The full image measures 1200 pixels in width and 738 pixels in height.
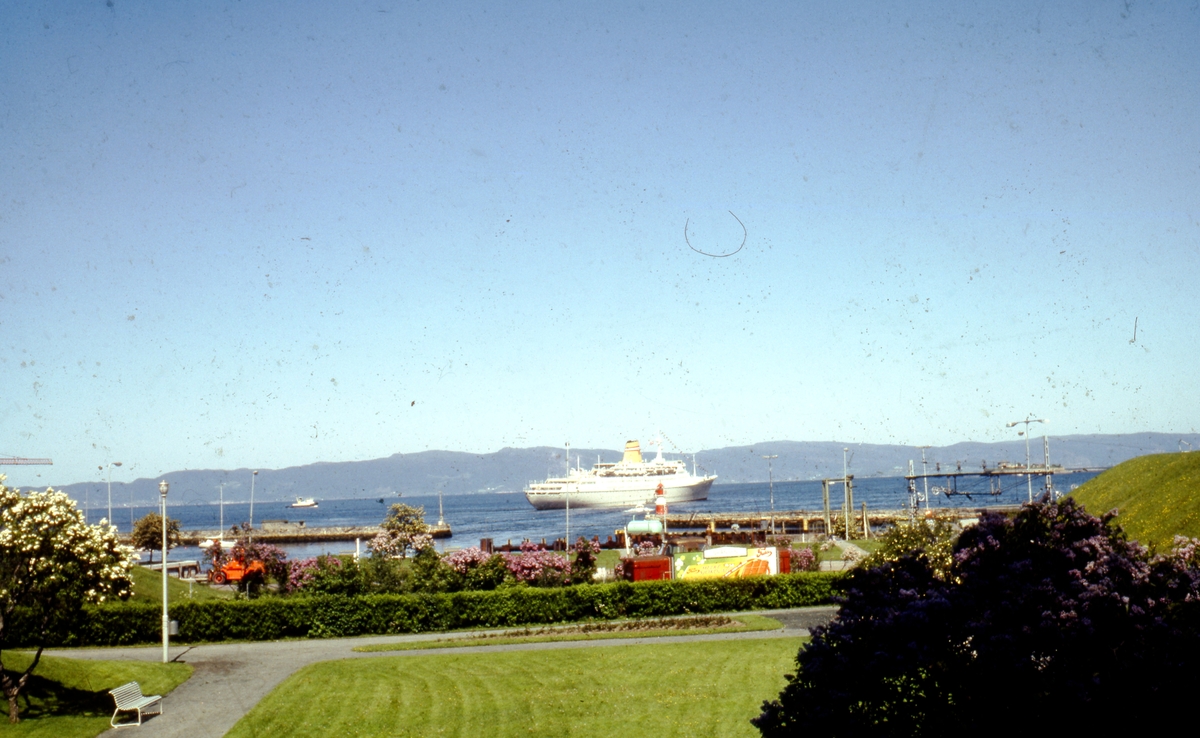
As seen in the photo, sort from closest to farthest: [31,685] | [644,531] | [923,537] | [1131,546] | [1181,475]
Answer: [1131,546] < [31,685] < [923,537] < [1181,475] < [644,531]

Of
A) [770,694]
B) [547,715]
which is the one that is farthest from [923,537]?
[547,715]

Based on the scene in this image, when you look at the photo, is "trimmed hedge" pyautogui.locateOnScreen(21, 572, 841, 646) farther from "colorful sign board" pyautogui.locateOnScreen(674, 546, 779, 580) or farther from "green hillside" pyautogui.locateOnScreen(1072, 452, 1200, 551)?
"green hillside" pyautogui.locateOnScreen(1072, 452, 1200, 551)

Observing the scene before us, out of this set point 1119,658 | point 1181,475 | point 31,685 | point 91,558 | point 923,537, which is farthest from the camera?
point 1181,475

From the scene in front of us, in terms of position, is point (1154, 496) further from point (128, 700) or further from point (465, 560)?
point (128, 700)

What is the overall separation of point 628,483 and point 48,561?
142m

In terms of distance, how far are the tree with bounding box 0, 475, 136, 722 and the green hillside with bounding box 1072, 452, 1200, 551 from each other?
24.6 meters

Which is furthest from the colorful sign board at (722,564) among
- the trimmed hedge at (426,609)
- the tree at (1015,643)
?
the tree at (1015,643)

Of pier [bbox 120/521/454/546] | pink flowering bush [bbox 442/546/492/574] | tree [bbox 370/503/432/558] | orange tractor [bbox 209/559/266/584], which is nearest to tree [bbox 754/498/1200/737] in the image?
pink flowering bush [bbox 442/546/492/574]

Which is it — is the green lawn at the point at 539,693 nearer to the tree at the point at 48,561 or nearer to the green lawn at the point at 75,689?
the green lawn at the point at 75,689

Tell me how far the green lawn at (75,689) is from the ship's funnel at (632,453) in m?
141

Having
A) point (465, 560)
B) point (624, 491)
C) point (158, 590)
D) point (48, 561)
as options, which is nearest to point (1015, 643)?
point (48, 561)

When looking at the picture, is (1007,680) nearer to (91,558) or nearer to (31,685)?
(91,558)

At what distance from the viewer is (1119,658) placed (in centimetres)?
831

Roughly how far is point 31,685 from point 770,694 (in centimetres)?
1612
